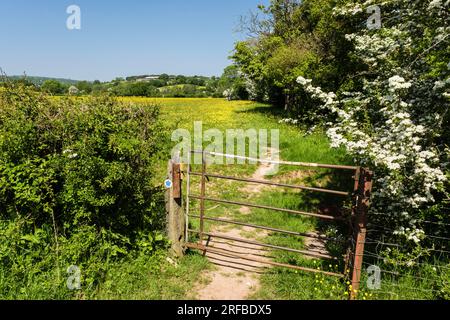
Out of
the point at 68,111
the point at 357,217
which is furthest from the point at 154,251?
the point at 357,217

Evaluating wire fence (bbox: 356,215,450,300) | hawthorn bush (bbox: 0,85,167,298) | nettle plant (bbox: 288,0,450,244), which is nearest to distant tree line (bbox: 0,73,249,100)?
hawthorn bush (bbox: 0,85,167,298)

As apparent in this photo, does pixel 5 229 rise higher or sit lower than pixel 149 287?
higher

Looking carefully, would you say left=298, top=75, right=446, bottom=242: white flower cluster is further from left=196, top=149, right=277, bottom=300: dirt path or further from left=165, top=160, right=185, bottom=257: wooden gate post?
left=165, top=160, right=185, bottom=257: wooden gate post

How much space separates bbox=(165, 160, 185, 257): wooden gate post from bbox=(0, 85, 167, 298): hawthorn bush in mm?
249

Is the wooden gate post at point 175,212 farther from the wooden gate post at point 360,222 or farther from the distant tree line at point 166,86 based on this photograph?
the wooden gate post at point 360,222

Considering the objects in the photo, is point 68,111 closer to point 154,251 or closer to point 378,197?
point 154,251

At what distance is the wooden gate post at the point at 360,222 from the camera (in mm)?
4227

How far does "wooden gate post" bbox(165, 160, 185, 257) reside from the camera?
16.9 ft

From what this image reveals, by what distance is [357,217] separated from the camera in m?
4.39

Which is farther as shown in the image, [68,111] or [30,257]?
[68,111]

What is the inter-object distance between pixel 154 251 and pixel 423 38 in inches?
244
